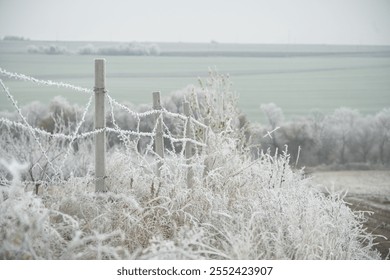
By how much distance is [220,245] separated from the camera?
355 cm

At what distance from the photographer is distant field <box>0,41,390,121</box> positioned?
6402 mm

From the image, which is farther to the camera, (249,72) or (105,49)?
(249,72)

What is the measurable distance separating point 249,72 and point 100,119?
649 cm

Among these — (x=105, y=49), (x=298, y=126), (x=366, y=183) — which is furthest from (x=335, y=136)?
(x=105, y=49)

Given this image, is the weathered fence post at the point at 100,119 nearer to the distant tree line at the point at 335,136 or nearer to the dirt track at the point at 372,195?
the dirt track at the point at 372,195

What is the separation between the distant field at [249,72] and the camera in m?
6.40

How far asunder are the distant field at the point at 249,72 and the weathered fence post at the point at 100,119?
1112 mm

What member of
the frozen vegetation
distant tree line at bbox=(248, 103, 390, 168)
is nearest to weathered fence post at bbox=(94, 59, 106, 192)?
the frozen vegetation

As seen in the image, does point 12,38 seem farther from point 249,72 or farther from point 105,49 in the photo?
point 249,72

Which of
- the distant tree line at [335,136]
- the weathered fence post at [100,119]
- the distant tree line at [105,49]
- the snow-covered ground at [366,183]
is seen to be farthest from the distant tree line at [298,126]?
the weathered fence post at [100,119]

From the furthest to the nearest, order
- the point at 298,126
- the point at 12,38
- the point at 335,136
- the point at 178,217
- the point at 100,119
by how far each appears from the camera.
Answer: the point at 298,126
the point at 335,136
the point at 12,38
the point at 100,119
the point at 178,217

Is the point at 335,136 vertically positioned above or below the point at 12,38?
below

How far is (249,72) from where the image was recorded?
33.2ft

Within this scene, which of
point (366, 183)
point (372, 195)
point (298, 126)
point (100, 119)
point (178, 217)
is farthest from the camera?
point (298, 126)
